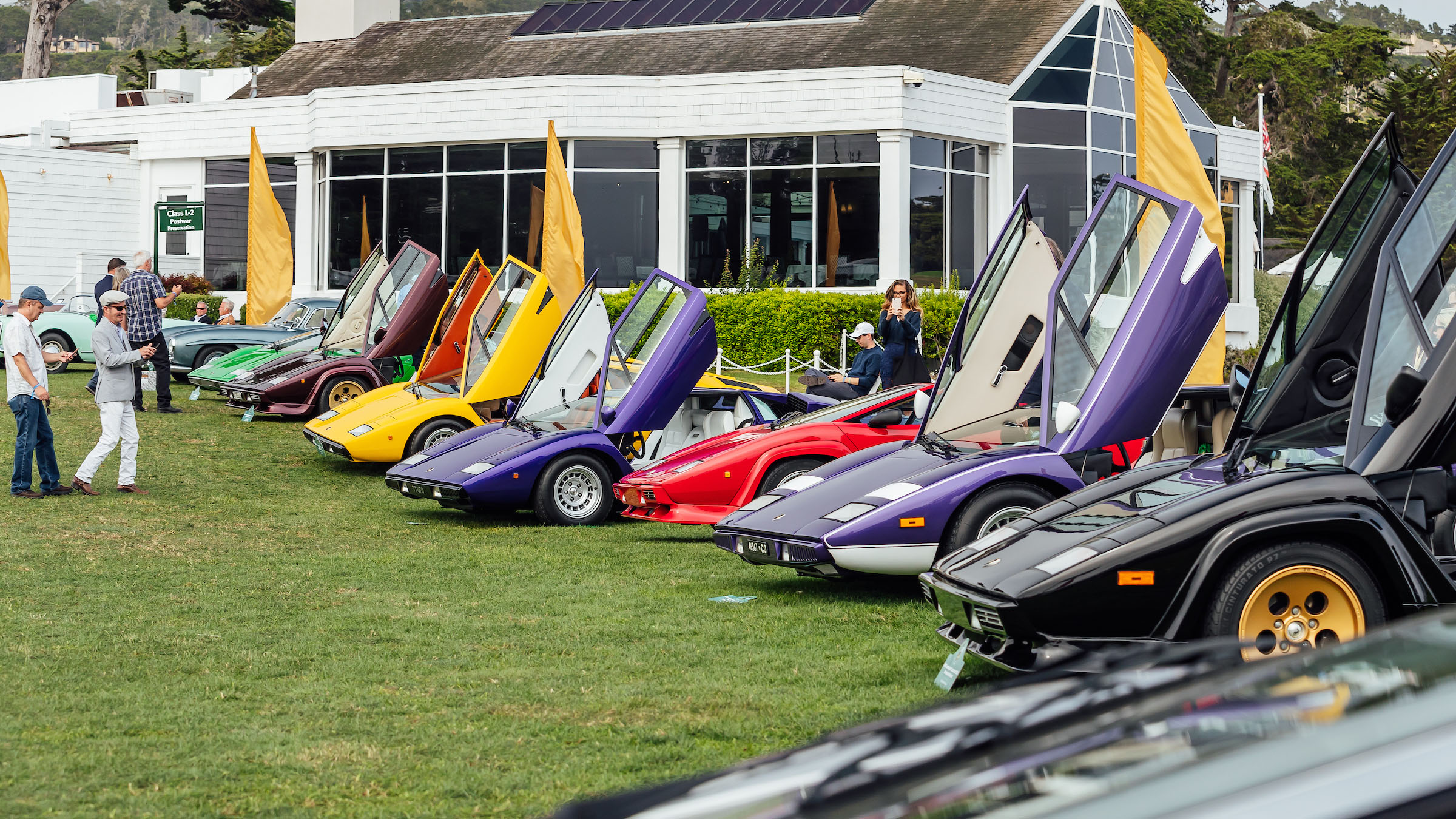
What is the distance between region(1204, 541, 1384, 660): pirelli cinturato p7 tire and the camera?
504 centimetres

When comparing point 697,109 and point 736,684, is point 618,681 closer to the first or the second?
point 736,684

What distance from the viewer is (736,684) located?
5758 millimetres

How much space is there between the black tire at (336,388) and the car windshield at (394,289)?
508mm

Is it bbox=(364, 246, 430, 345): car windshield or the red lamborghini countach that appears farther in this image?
bbox=(364, 246, 430, 345): car windshield

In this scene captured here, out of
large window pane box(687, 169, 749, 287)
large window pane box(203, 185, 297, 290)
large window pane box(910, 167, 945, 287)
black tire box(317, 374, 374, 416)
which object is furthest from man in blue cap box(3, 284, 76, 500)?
large window pane box(203, 185, 297, 290)

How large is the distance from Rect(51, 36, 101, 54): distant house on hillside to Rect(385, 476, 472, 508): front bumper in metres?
168

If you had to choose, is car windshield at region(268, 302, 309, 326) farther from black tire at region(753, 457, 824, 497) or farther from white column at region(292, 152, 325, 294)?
black tire at region(753, 457, 824, 497)

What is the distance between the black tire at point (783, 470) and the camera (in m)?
9.80

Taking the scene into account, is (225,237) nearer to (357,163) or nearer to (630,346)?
(357,163)

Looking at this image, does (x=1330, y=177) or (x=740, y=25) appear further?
(x=1330, y=177)

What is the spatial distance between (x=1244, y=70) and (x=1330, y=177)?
5594mm

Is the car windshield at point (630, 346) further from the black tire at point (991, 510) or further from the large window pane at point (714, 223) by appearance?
the large window pane at point (714, 223)

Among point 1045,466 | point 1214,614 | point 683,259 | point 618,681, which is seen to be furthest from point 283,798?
point 683,259

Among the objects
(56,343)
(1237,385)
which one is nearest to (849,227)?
(56,343)
